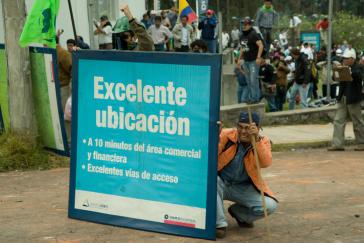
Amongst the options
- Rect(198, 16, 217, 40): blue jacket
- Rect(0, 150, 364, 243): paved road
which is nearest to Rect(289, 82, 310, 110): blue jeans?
Rect(198, 16, 217, 40): blue jacket

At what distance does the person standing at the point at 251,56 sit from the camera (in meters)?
16.2

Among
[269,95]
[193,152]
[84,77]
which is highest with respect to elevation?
[84,77]

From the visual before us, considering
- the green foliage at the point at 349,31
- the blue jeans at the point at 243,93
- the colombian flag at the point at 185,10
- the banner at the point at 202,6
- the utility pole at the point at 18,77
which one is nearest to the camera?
the utility pole at the point at 18,77

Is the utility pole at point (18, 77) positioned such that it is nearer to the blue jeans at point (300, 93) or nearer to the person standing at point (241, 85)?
the person standing at point (241, 85)

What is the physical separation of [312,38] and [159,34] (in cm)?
1323

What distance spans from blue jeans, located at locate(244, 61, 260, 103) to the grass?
19.1ft

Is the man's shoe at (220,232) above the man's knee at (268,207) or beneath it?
beneath

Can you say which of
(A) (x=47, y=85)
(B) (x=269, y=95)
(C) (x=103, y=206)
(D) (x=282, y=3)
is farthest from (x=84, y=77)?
(D) (x=282, y=3)

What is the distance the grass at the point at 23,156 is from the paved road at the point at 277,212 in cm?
24

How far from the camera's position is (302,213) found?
Result: 838 centimetres

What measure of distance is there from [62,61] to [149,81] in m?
6.03

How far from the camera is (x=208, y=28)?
1830cm

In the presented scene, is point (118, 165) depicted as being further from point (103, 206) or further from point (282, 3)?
point (282, 3)

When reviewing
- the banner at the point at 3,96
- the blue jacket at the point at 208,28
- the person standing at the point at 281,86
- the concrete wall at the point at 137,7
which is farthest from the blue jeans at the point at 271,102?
the banner at the point at 3,96
